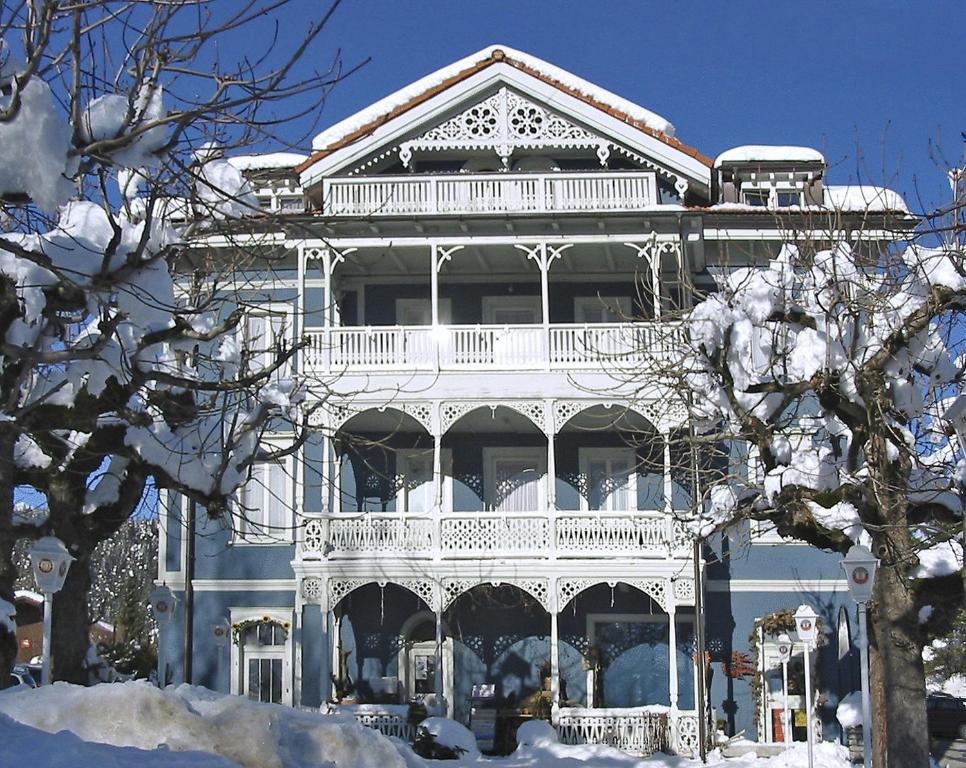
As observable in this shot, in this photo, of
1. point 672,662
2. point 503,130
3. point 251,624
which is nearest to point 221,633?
point 251,624

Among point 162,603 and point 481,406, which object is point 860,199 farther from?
point 162,603

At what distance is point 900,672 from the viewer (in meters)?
15.5

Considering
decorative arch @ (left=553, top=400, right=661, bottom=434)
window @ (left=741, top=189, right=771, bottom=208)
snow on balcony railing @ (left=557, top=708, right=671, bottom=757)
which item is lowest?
snow on balcony railing @ (left=557, top=708, right=671, bottom=757)

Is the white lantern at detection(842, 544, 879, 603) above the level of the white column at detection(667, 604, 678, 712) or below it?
above

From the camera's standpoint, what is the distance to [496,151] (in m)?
26.0

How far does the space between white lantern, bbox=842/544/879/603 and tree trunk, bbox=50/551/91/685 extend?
8.42 metres

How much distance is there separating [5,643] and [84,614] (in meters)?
2.87

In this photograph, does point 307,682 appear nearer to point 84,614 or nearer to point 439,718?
point 439,718

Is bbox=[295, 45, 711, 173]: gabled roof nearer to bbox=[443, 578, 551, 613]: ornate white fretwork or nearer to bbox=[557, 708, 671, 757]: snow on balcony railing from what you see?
bbox=[443, 578, 551, 613]: ornate white fretwork

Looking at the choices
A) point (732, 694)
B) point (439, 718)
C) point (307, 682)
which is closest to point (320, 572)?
point (307, 682)

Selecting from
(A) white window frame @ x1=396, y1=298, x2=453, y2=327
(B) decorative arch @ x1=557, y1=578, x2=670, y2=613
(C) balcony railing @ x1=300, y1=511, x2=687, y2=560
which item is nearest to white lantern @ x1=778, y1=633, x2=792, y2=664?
(B) decorative arch @ x1=557, y1=578, x2=670, y2=613

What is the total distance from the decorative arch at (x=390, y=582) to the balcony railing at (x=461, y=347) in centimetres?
382

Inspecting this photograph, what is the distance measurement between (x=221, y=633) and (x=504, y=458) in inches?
247

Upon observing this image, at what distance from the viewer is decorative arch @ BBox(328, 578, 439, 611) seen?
24078 millimetres
